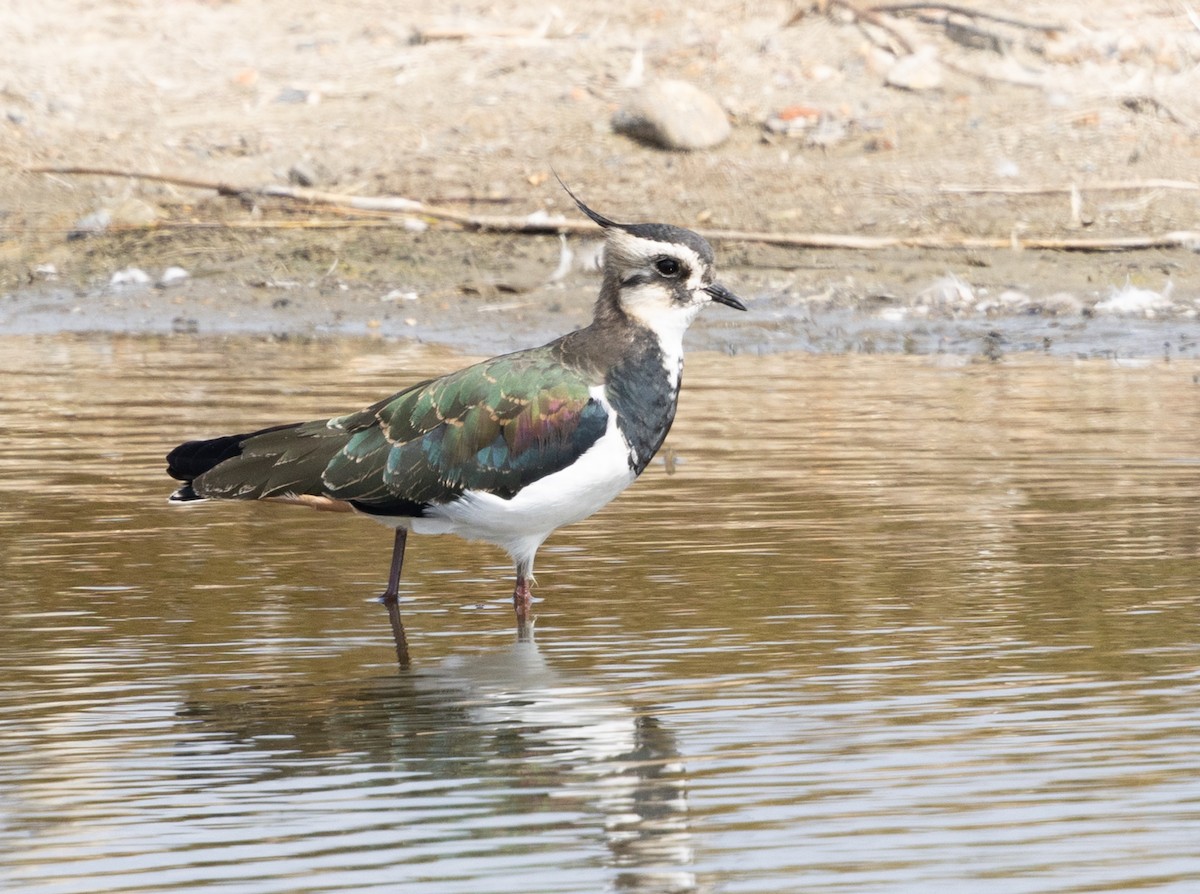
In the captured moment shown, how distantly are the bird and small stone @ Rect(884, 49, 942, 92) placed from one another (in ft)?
36.7

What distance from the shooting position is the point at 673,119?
16547 millimetres

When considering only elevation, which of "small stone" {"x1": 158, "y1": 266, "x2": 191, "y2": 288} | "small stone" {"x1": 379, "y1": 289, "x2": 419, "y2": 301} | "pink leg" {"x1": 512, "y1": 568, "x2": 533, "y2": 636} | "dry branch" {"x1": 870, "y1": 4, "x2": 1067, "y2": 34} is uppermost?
"dry branch" {"x1": 870, "y1": 4, "x2": 1067, "y2": 34}

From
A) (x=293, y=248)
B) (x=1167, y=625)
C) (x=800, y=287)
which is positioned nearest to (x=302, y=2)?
(x=293, y=248)

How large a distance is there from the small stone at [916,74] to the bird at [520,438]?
11.2 metres

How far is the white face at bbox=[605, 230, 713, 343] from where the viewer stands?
672cm

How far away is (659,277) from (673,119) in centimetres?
1002

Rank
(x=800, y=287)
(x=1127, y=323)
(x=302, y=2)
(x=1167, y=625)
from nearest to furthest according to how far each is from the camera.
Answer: (x=1167, y=625)
(x=1127, y=323)
(x=800, y=287)
(x=302, y=2)

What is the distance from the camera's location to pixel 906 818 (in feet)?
14.3

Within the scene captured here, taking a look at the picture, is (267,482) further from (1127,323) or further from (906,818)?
(1127,323)

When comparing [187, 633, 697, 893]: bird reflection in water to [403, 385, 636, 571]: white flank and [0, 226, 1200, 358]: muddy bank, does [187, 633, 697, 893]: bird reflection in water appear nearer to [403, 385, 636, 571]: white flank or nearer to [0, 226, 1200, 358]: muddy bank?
[403, 385, 636, 571]: white flank

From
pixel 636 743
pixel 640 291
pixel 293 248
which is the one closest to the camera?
pixel 636 743

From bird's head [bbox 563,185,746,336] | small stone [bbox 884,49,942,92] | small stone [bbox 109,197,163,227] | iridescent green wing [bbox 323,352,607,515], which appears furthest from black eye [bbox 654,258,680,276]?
small stone [bbox 884,49,942,92]

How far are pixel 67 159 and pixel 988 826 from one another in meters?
14.2

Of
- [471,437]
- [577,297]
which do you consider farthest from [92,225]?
[471,437]
